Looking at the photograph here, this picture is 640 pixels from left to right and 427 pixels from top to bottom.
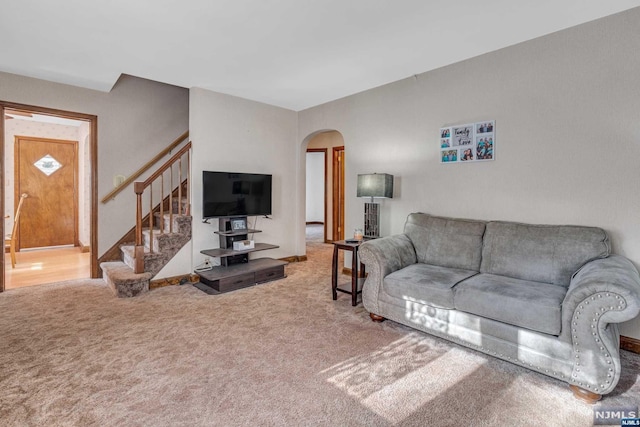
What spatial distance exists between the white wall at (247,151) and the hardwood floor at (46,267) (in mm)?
1955

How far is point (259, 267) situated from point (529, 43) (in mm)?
3705

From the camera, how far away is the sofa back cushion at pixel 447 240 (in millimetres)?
2953

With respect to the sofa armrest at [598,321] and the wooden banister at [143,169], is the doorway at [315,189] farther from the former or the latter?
the sofa armrest at [598,321]

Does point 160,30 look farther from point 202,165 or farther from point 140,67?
point 202,165

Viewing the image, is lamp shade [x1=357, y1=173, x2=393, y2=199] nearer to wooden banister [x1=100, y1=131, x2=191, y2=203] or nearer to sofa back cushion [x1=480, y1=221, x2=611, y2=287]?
sofa back cushion [x1=480, y1=221, x2=611, y2=287]

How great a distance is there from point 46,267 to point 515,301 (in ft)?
19.9

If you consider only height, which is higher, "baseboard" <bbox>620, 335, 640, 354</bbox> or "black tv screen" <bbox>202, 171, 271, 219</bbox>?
"black tv screen" <bbox>202, 171, 271, 219</bbox>

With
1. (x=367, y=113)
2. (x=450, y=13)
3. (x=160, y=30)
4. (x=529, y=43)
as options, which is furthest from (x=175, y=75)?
(x=529, y=43)

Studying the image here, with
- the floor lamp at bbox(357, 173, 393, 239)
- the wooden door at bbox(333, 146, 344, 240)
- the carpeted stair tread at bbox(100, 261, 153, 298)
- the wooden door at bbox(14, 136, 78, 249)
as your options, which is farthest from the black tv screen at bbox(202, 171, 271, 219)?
the wooden door at bbox(14, 136, 78, 249)

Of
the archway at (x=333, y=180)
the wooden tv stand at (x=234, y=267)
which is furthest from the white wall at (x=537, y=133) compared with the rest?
the archway at (x=333, y=180)

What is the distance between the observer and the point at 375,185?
362 centimetres

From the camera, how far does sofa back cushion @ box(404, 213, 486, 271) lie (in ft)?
9.69

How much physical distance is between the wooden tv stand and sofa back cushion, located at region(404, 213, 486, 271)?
6.23ft

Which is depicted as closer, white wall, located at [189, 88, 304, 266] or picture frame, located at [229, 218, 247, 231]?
white wall, located at [189, 88, 304, 266]
